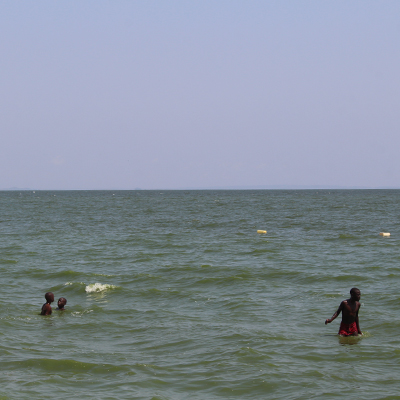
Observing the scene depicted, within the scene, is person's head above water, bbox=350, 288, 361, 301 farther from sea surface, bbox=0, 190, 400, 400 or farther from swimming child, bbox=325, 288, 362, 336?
sea surface, bbox=0, 190, 400, 400

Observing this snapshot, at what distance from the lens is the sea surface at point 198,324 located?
33.3ft

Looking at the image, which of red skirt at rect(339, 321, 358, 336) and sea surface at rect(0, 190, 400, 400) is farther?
red skirt at rect(339, 321, 358, 336)

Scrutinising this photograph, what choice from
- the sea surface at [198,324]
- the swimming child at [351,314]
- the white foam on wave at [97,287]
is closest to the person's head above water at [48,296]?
the sea surface at [198,324]

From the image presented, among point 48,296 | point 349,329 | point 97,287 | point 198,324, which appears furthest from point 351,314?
point 97,287

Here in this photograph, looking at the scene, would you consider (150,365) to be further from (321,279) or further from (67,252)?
(67,252)

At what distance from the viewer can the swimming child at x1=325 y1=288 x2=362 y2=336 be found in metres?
A: 12.9

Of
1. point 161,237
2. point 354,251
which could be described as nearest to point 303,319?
point 354,251

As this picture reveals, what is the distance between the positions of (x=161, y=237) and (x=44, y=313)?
21.3 m

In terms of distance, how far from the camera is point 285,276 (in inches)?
841

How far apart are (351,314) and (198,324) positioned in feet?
13.0

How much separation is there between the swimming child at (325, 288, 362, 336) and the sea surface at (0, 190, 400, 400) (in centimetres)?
26

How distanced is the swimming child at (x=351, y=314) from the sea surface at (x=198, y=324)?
259mm

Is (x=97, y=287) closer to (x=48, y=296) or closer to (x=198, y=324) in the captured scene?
(x=48, y=296)

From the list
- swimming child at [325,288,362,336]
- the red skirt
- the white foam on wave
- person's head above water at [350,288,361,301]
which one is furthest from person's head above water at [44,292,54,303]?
person's head above water at [350,288,361,301]
